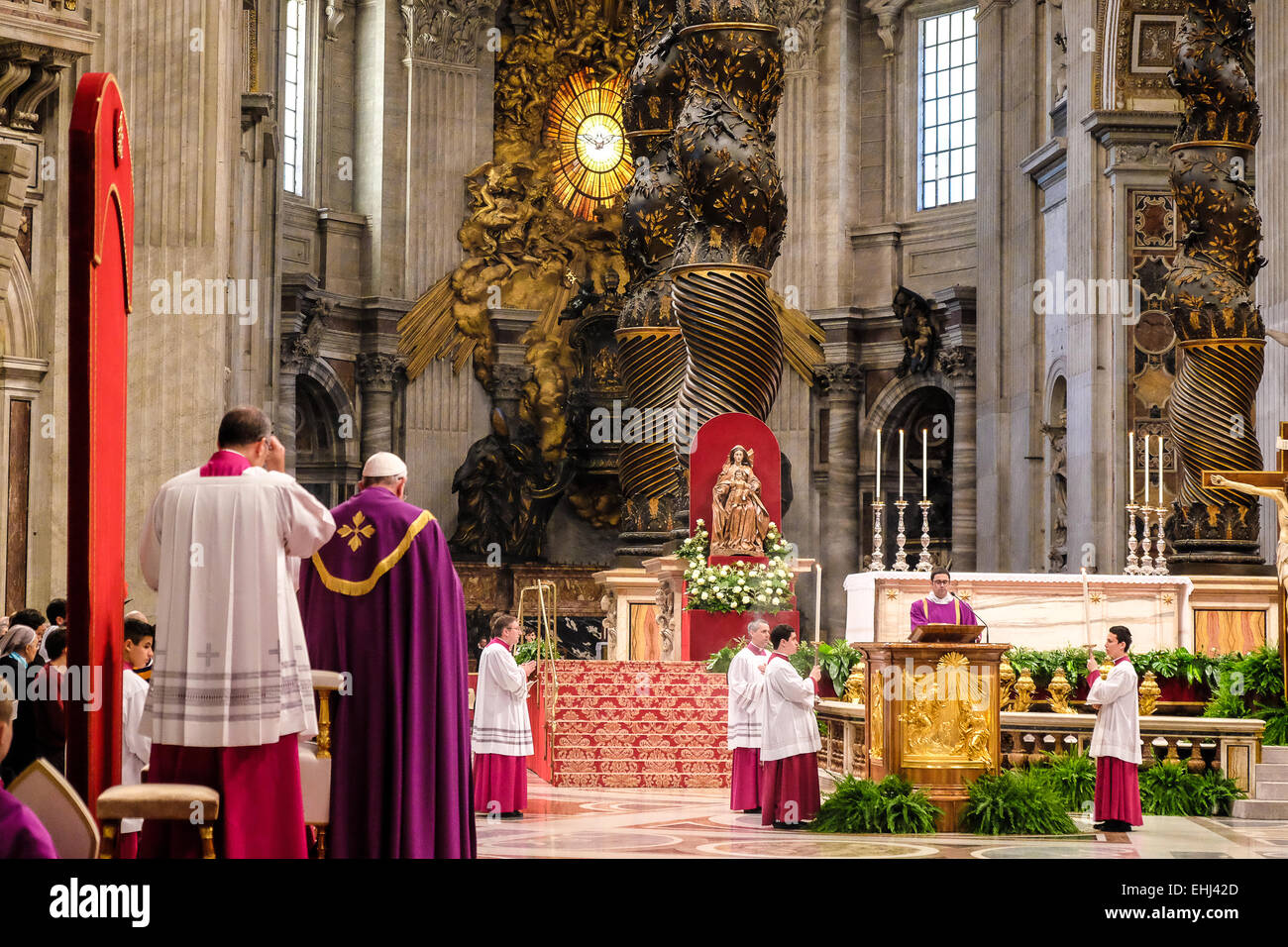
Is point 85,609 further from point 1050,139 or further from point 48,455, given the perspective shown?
point 1050,139

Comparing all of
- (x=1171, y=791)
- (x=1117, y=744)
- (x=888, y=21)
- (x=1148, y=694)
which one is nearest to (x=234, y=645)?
(x=1117, y=744)

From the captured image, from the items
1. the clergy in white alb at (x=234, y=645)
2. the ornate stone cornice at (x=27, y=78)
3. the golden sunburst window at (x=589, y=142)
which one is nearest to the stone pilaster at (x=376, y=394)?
the golden sunburst window at (x=589, y=142)

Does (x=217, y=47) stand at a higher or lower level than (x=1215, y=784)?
higher

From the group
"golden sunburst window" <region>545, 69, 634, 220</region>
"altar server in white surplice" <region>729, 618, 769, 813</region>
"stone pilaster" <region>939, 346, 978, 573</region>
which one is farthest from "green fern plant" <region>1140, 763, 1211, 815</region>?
"golden sunburst window" <region>545, 69, 634, 220</region>

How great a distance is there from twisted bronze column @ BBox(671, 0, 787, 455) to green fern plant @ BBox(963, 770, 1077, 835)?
5.99 metres

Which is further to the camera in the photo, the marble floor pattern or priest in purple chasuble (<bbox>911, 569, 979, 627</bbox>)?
priest in purple chasuble (<bbox>911, 569, 979, 627</bbox>)

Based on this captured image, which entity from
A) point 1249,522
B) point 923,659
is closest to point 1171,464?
point 1249,522

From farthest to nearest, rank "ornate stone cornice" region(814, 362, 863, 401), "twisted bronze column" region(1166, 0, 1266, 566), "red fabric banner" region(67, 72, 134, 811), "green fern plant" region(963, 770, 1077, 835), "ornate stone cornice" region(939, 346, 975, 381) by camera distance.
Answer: "ornate stone cornice" region(814, 362, 863, 401)
"ornate stone cornice" region(939, 346, 975, 381)
"twisted bronze column" region(1166, 0, 1266, 566)
"green fern plant" region(963, 770, 1077, 835)
"red fabric banner" region(67, 72, 134, 811)

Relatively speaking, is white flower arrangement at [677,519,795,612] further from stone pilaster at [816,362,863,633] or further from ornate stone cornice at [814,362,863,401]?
ornate stone cornice at [814,362,863,401]

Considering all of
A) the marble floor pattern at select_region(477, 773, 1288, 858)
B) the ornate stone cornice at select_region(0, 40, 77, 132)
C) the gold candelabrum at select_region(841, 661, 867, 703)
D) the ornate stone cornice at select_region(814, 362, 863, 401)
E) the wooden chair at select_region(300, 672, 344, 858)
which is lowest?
the marble floor pattern at select_region(477, 773, 1288, 858)

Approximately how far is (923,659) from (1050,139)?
14086 mm

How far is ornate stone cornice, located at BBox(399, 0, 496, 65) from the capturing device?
1113 inches

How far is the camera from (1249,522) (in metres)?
15.2
